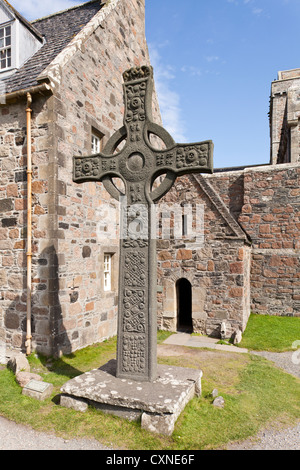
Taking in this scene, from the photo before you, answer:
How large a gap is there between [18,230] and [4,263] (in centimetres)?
84

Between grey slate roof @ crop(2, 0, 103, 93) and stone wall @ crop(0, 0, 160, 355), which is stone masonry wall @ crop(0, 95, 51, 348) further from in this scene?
grey slate roof @ crop(2, 0, 103, 93)

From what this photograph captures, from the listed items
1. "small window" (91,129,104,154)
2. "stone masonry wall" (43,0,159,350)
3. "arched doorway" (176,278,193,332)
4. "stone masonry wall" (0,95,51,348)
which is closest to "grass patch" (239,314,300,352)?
"arched doorway" (176,278,193,332)

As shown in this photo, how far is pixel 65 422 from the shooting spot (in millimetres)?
4094

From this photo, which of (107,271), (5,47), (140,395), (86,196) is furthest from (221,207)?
(5,47)

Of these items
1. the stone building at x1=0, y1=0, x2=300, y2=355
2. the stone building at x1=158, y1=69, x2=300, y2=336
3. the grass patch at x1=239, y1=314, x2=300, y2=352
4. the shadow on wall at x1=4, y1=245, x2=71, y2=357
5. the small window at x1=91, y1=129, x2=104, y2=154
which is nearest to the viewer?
the shadow on wall at x1=4, y1=245, x2=71, y2=357

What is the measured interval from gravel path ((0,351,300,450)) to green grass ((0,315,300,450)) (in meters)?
0.09

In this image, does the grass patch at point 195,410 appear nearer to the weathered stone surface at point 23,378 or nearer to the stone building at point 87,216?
the weathered stone surface at point 23,378

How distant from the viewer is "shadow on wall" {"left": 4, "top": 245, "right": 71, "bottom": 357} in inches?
264

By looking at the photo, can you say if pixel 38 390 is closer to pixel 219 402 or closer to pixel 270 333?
pixel 219 402

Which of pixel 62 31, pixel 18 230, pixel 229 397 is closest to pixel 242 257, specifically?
pixel 229 397

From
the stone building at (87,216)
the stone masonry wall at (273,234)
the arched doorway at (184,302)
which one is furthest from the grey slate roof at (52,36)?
the arched doorway at (184,302)

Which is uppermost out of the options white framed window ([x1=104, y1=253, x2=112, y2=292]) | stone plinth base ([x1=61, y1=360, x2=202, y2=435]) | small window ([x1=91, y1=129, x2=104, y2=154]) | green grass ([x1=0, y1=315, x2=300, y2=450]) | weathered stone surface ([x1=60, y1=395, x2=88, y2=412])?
small window ([x1=91, y1=129, x2=104, y2=154])

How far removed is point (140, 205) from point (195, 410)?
2925mm

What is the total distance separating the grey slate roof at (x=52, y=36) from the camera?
7719mm
